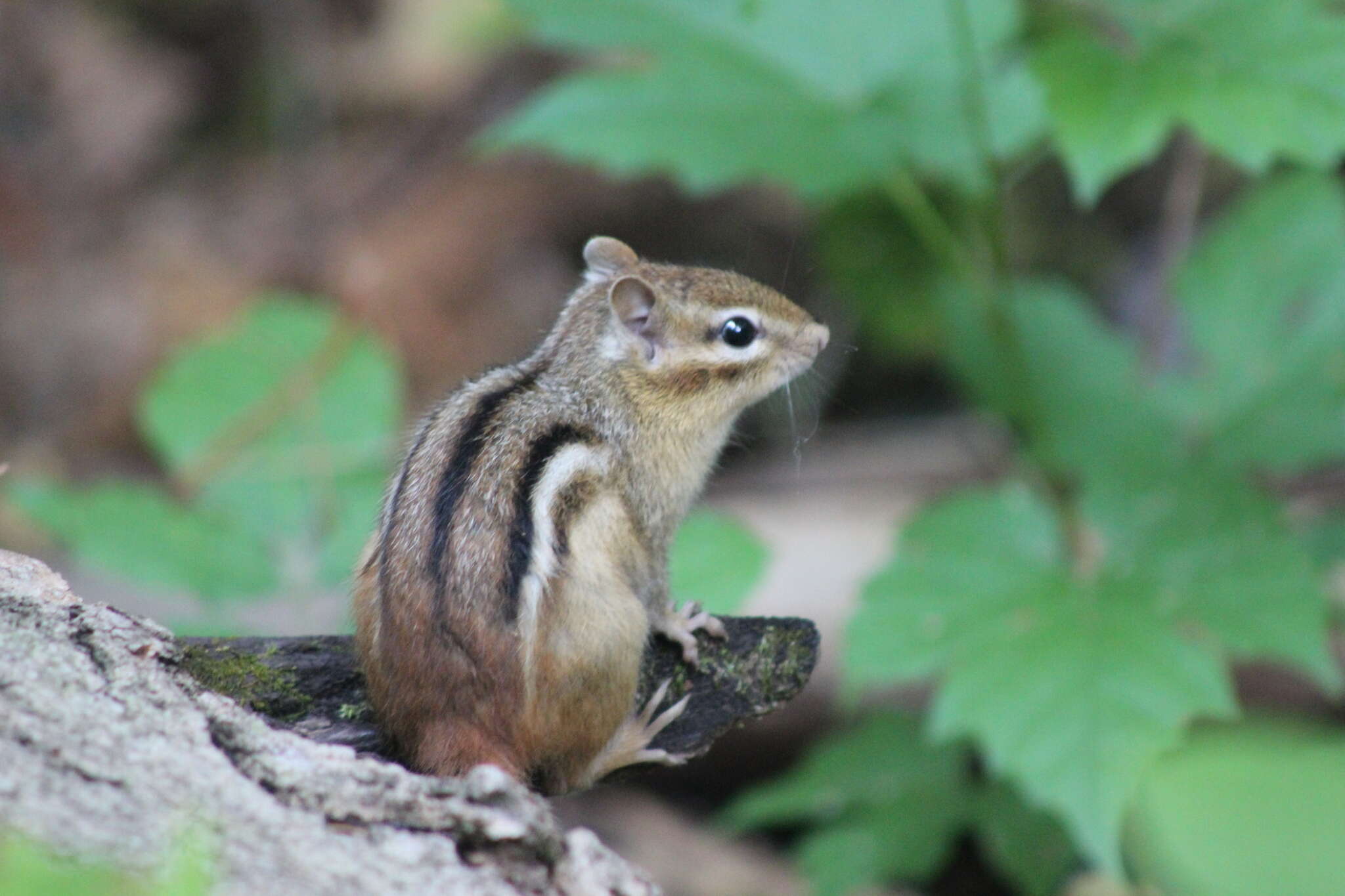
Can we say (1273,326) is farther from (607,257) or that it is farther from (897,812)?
(607,257)

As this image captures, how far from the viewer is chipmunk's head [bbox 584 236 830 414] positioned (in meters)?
2.97

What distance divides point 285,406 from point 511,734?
7.59 ft

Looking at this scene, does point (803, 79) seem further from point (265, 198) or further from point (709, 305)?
point (265, 198)

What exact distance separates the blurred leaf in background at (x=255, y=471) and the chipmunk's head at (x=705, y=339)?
0.98 m

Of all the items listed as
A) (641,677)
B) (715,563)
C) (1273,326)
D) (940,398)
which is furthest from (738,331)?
(940,398)

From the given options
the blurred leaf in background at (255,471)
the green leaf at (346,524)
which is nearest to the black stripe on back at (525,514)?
the green leaf at (346,524)

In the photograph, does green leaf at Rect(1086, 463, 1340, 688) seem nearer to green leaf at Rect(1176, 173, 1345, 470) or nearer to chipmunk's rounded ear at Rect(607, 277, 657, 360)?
green leaf at Rect(1176, 173, 1345, 470)

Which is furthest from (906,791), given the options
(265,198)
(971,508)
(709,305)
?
(265,198)

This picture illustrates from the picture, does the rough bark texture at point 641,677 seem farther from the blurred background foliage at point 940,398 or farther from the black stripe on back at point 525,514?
the blurred background foliage at point 940,398

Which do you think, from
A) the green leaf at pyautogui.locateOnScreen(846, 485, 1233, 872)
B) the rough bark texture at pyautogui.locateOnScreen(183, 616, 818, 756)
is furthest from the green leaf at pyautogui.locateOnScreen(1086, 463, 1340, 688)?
the rough bark texture at pyautogui.locateOnScreen(183, 616, 818, 756)

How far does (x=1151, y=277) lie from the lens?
6.74 meters

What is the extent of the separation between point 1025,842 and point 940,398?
3.06 metres

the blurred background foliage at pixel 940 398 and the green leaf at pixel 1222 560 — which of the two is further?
the green leaf at pixel 1222 560

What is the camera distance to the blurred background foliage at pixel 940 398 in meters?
3.32
